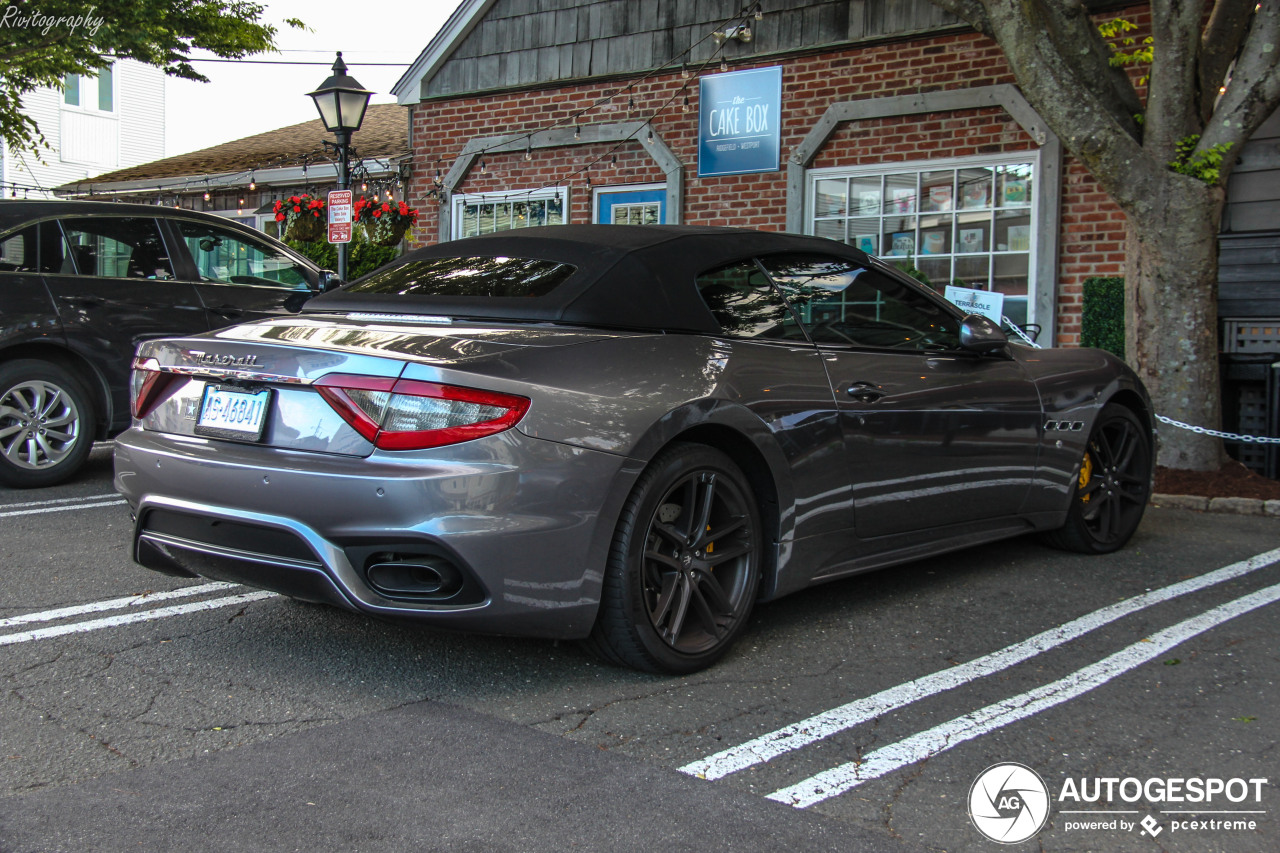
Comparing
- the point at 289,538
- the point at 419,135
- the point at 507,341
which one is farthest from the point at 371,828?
the point at 419,135

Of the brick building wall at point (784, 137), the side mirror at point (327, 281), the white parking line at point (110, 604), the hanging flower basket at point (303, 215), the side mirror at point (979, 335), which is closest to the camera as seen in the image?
the white parking line at point (110, 604)

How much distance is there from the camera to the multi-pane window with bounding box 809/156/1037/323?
33.7ft

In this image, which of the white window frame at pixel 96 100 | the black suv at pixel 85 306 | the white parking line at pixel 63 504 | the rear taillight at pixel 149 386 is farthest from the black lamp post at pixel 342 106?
the white window frame at pixel 96 100

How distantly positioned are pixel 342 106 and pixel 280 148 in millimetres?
8165

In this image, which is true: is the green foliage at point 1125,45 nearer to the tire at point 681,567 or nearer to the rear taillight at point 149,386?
the tire at point 681,567

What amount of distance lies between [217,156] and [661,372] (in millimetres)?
19139

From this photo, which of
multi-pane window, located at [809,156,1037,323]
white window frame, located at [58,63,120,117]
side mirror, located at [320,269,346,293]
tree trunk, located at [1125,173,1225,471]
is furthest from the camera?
white window frame, located at [58,63,120,117]

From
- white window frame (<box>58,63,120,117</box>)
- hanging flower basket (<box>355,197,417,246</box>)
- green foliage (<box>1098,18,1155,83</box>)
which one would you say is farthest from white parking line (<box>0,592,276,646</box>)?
white window frame (<box>58,63,120,117</box>)

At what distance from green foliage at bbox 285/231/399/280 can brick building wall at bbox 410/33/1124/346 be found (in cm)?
66

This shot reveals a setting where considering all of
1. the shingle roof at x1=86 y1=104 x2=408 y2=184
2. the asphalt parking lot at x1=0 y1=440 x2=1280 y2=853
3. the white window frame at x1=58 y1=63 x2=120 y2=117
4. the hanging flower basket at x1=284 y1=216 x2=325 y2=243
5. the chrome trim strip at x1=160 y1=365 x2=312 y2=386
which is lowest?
the asphalt parking lot at x1=0 y1=440 x2=1280 y2=853

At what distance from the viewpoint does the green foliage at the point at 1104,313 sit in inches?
381

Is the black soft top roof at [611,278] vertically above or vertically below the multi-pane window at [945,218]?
below

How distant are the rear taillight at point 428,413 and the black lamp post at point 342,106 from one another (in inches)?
350

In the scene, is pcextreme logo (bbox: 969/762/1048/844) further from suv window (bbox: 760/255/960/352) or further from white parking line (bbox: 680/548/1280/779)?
suv window (bbox: 760/255/960/352)
